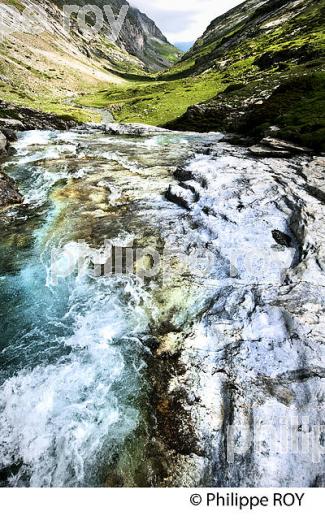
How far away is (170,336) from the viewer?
14328 millimetres

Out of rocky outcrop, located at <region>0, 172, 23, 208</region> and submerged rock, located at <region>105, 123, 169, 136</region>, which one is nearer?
rocky outcrop, located at <region>0, 172, 23, 208</region>

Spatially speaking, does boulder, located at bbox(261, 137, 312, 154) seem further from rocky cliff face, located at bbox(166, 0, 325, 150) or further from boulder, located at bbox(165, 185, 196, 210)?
boulder, located at bbox(165, 185, 196, 210)

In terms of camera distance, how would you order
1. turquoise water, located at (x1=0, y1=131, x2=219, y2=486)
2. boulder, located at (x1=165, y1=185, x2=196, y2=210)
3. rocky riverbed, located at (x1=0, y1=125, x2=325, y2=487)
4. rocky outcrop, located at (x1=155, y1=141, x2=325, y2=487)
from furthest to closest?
boulder, located at (x1=165, y1=185, x2=196, y2=210) → turquoise water, located at (x1=0, y1=131, x2=219, y2=486) → rocky riverbed, located at (x1=0, y1=125, x2=325, y2=487) → rocky outcrop, located at (x1=155, y1=141, x2=325, y2=487)

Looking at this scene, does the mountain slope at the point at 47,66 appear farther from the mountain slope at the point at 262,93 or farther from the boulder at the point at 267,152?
the boulder at the point at 267,152

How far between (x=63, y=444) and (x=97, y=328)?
4.83m

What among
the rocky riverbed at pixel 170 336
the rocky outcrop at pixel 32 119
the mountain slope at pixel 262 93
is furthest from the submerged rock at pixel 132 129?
the rocky riverbed at pixel 170 336

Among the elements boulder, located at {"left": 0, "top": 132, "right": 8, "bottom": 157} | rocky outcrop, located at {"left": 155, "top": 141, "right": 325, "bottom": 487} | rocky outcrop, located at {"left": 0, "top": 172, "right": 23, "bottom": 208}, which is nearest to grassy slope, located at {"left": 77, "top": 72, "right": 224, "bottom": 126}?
boulder, located at {"left": 0, "top": 132, "right": 8, "bottom": 157}

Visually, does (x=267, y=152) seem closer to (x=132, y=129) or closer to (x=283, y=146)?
(x=283, y=146)

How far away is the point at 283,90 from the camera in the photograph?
1783 inches

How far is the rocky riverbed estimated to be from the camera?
413 inches

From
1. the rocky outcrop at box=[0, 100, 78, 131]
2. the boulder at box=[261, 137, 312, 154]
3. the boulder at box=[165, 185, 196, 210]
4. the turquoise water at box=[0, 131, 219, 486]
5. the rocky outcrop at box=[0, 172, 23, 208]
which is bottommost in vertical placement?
the turquoise water at box=[0, 131, 219, 486]

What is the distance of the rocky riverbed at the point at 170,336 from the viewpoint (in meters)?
10.5

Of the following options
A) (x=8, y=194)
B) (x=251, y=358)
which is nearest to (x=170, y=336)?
(x=251, y=358)
